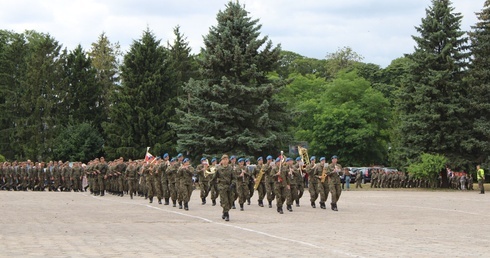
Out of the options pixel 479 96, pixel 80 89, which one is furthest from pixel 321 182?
pixel 80 89

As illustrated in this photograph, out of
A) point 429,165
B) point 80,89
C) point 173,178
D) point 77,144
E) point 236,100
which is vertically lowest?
point 173,178

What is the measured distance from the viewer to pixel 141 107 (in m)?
62.9

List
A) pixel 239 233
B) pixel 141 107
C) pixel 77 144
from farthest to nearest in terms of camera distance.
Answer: pixel 77 144 → pixel 141 107 → pixel 239 233

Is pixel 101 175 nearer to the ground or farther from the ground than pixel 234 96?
nearer to the ground

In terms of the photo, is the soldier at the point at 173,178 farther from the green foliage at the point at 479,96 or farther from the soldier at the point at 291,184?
the green foliage at the point at 479,96

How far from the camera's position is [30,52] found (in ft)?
255

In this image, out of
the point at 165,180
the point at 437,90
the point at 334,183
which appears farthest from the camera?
the point at 437,90

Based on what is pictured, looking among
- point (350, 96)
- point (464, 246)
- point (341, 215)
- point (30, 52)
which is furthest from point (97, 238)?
point (30, 52)

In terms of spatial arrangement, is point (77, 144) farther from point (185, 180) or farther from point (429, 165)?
point (185, 180)

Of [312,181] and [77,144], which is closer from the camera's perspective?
[312,181]

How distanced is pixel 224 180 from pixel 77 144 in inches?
1897

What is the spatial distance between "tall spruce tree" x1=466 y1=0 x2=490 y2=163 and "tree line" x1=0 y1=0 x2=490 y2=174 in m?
0.08

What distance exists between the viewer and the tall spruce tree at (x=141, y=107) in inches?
2464

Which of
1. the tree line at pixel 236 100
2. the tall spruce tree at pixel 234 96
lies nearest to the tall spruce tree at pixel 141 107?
the tree line at pixel 236 100
